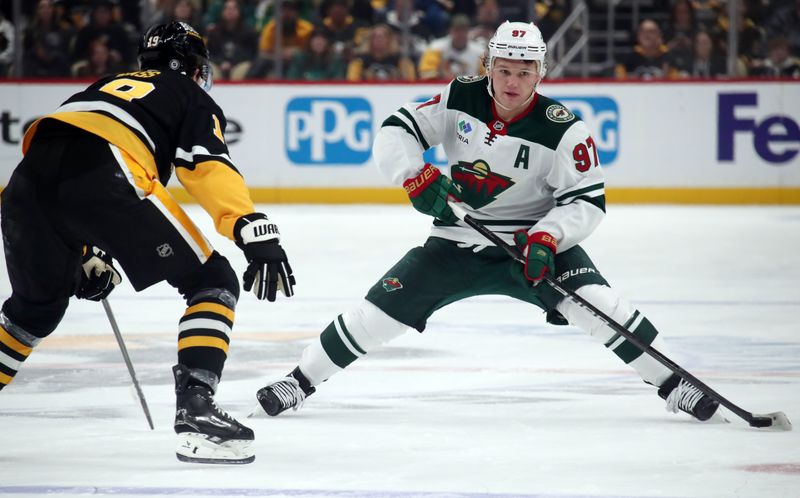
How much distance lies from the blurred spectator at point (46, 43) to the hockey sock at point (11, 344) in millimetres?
7955

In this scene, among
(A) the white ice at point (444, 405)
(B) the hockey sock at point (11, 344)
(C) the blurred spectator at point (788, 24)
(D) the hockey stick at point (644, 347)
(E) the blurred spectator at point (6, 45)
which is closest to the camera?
(A) the white ice at point (444, 405)

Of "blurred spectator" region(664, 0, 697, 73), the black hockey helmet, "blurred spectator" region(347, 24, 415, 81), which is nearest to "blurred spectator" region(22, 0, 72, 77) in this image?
"blurred spectator" region(347, 24, 415, 81)

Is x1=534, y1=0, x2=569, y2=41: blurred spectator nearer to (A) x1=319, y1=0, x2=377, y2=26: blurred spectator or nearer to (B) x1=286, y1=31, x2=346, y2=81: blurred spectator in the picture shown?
(A) x1=319, y1=0, x2=377, y2=26: blurred spectator

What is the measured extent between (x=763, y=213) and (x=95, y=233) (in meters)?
7.63

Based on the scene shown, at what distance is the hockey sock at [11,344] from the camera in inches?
124

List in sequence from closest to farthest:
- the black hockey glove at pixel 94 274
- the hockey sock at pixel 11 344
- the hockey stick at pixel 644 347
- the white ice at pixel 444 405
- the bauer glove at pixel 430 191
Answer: the white ice at pixel 444 405 < the hockey sock at pixel 11 344 < the black hockey glove at pixel 94 274 < the hockey stick at pixel 644 347 < the bauer glove at pixel 430 191

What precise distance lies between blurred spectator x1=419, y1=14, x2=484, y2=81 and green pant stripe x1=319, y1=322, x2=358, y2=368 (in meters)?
6.97

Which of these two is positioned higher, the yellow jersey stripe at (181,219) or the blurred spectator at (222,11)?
the blurred spectator at (222,11)

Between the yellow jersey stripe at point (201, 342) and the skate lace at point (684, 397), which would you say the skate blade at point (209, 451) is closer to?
the yellow jersey stripe at point (201, 342)

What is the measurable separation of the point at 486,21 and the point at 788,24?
7.64ft

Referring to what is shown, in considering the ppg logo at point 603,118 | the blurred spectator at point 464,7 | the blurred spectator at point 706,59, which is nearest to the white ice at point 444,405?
the ppg logo at point 603,118

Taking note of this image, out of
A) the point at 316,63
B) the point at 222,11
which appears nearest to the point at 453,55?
the point at 316,63

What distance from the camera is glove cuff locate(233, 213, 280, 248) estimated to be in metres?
2.94

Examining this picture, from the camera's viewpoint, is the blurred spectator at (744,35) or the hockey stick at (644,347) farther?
the blurred spectator at (744,35)
